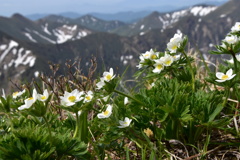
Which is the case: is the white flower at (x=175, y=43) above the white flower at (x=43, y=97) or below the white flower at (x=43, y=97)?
above

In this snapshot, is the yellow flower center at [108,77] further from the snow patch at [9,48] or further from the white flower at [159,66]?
the snow patch at [9,48]

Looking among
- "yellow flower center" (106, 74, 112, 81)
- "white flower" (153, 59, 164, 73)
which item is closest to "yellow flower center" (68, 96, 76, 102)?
"yellow flower center" (106, 74, 112, 81)

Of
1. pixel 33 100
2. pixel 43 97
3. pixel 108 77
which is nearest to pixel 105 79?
pixel 108 77

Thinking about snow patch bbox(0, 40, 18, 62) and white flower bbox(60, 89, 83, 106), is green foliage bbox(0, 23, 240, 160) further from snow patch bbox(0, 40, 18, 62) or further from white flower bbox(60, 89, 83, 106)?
snow patch bbox(0, 40, 18, 62)

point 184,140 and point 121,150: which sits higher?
point 184,140

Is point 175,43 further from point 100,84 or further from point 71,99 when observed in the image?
point 71,99

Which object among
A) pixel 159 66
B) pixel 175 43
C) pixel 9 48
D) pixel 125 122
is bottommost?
pixel 9 48

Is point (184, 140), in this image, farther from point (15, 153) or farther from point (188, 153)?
point (15, 153)

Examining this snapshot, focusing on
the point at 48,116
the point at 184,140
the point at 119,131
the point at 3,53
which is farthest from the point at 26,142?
the point at 3,53

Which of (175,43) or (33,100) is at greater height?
(175,43)

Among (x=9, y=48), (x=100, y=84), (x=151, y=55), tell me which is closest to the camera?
(x=100, y=84)

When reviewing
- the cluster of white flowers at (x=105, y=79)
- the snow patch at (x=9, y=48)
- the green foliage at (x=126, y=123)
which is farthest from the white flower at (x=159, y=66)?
the snow patch at (x=9, y=48)
